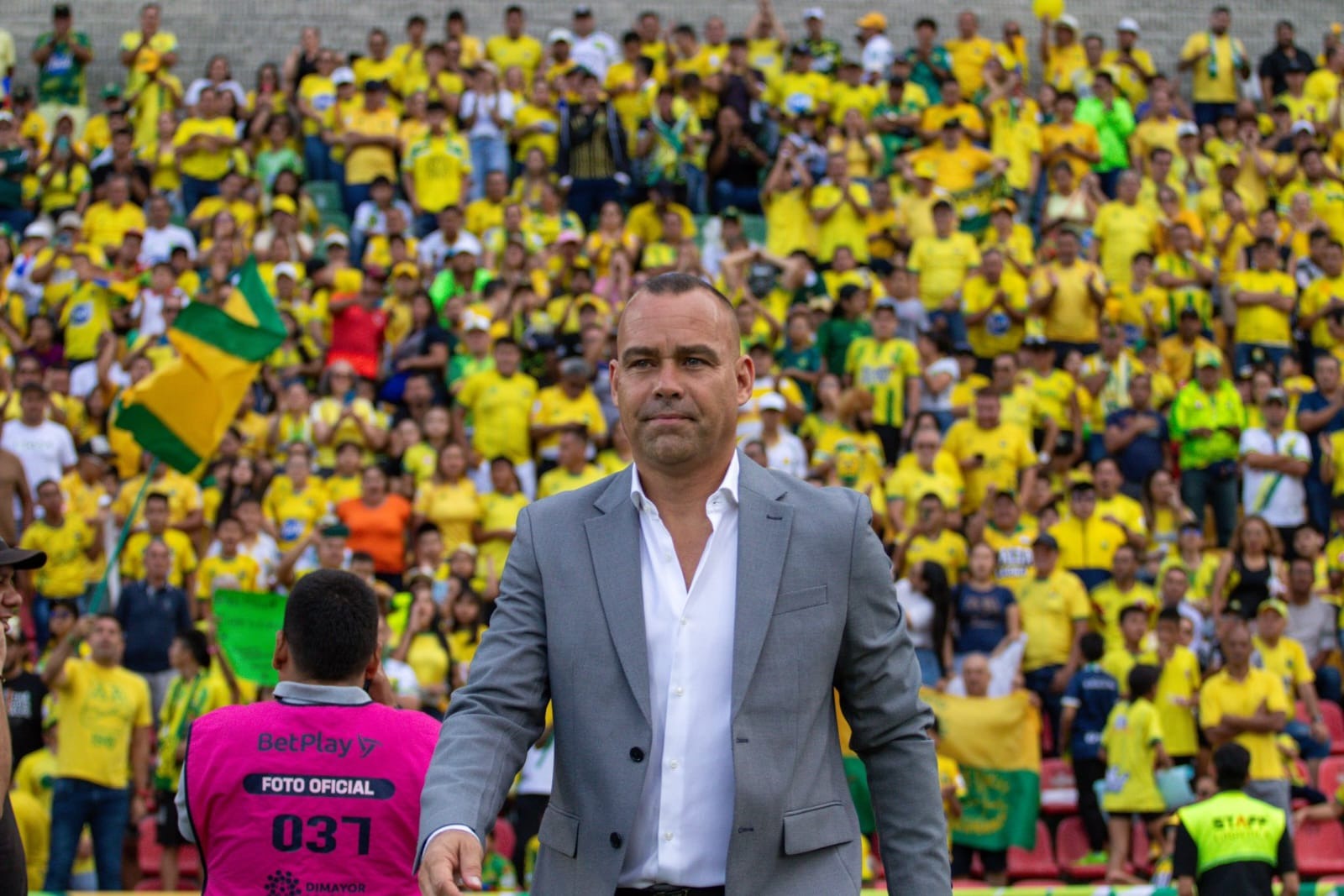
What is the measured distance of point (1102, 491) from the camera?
14.5m

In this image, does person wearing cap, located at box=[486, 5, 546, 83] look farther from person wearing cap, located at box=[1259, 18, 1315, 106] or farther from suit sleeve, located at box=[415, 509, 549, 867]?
suit sleeve, located at box=[415, 509, 549, 867]

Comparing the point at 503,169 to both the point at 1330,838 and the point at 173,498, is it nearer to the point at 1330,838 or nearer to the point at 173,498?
the point at 173,498

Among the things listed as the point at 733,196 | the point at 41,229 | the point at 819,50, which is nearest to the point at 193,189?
the point at 41,229

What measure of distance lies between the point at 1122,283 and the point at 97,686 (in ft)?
33.7

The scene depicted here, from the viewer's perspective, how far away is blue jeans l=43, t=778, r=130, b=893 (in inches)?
433


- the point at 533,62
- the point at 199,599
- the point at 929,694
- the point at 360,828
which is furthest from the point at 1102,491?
the point at 360,828

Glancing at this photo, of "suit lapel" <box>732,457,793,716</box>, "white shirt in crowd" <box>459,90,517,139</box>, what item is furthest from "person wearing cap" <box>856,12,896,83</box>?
"suit lapel" <box>732,457,793,716</box>

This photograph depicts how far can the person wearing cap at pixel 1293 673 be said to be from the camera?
491 inches

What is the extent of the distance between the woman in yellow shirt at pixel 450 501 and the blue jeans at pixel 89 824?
3.39 meters

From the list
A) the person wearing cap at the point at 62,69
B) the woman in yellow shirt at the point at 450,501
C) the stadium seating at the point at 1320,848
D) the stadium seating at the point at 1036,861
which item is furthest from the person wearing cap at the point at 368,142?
the stadium seating at the point at 1320,848

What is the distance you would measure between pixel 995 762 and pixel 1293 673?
2.23 metres

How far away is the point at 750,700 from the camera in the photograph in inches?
135

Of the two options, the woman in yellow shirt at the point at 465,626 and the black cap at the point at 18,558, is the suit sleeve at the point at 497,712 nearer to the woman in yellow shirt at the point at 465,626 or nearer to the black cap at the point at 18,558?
the black cap at the point at 18,558

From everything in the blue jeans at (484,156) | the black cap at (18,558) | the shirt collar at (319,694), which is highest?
the blue jeans at (484,156)
